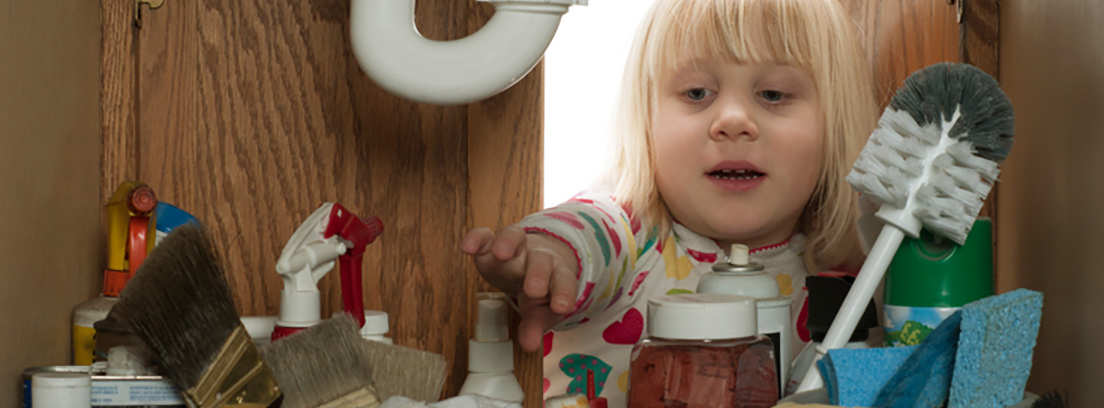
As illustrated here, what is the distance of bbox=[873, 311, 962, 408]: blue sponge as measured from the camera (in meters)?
0.56

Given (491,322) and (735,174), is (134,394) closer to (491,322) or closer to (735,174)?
(491,322)

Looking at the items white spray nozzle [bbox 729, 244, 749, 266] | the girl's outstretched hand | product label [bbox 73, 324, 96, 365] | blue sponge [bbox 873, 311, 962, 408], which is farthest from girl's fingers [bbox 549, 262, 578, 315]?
product label [bbox 73, 324, 96, 365]

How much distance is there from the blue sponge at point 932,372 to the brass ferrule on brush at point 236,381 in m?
0.34

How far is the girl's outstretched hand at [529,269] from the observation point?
2.27ft

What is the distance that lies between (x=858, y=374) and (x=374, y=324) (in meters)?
0.33

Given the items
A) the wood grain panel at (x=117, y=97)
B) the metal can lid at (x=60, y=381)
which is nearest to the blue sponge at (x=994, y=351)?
the metal can lid at (x=60, y=381)

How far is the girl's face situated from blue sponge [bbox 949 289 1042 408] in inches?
14.0

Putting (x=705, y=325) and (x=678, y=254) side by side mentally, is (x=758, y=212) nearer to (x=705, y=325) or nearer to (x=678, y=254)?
(x=678, y=254)

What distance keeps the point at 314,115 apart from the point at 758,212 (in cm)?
38

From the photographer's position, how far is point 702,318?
601mm

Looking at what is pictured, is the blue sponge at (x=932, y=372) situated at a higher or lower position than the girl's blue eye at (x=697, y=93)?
lower

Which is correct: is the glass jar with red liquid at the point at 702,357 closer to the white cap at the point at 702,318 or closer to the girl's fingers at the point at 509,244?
the white cap at the point at 702,318

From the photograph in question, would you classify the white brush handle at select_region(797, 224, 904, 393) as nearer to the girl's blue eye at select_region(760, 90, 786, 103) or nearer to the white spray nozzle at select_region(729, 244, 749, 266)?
the white spray nozzle at select_region(729, 244, 749, 266)

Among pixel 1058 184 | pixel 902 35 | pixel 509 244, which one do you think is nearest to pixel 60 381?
pixel 509 244
